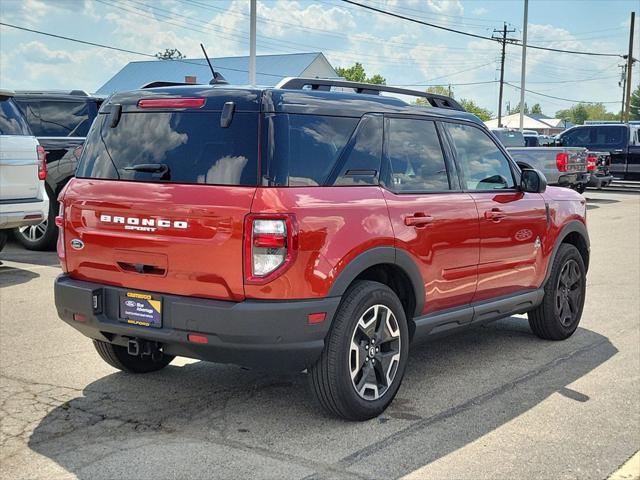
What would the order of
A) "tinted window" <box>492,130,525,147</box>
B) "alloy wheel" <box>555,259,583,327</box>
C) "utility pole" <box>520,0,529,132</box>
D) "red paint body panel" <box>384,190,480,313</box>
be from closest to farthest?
"red paint body panel" <box>384,190,480,313</box>
"alloy wheel" <box>555,259,583,327</box>
"tinted window" <box>492,130,525,147</box>
"utility pole" <box>520,0,529,132</box>

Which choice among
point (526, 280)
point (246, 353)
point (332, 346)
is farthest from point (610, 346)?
point (246, 353)

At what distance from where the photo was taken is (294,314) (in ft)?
14.2

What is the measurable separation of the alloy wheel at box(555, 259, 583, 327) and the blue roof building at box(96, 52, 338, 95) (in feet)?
138

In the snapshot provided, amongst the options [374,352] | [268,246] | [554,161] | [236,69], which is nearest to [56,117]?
[374,352]

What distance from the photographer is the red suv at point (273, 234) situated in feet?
14.2

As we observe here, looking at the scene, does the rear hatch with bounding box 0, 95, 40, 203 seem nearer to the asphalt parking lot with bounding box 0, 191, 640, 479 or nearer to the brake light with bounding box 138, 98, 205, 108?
the asphalt parking lot with bounding box 0, 191, 640, 479

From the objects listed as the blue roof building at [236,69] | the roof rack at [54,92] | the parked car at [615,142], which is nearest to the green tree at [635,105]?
the blue roof building at [236,69]

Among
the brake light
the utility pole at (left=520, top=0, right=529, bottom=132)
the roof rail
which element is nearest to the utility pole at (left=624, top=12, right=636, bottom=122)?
the utility pole at (left=520, top=0, right=529, bottom=132)

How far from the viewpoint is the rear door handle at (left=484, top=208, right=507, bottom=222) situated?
584 cm

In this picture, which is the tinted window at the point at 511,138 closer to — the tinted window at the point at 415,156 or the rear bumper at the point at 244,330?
the tinted window at the point at 415,156

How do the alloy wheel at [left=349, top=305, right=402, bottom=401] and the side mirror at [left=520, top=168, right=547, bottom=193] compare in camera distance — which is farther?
the side mirror at [left=520, top=168, right=547, bottom=193]

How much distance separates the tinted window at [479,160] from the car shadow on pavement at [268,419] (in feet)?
4.40

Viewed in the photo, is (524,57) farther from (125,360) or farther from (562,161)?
(125,360)

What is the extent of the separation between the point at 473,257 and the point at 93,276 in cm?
250
